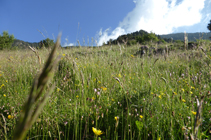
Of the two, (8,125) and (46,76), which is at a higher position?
(46,76)

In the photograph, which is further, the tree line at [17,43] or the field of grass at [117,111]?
the tree line at [17,43]

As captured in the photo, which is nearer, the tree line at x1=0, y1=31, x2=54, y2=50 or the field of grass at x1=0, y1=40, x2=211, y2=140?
the field of grass at x1=0, y1=40, x2=211, y2=140

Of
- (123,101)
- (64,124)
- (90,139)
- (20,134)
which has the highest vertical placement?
(20,134)

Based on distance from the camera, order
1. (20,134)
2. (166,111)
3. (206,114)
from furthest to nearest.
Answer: (206,114) → (166,111) → (20,134)

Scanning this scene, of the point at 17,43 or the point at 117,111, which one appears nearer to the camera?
the point at 117,111

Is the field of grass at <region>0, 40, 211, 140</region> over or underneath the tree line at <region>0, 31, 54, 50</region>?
underneath

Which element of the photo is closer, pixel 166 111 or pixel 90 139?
pixel 90 139

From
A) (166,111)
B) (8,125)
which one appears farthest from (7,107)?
(166,111)

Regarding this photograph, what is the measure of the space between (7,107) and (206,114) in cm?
261

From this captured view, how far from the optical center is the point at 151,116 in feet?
4.54

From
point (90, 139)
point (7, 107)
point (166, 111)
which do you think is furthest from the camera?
point (7, 107)

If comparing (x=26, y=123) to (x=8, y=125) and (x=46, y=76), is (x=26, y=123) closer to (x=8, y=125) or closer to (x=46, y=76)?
(x=46, y=76)

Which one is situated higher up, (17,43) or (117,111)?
(17,43)

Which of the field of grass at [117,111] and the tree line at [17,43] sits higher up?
the tree line at [17,43]
